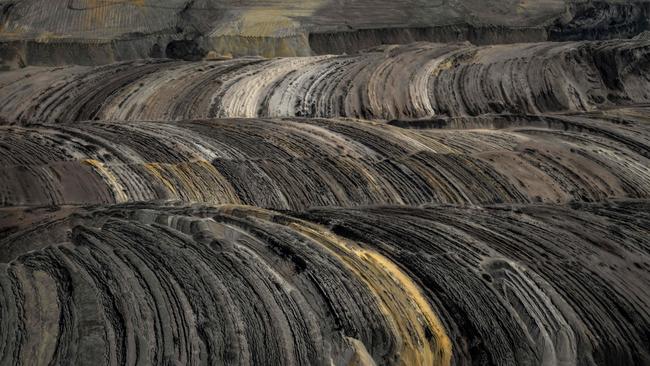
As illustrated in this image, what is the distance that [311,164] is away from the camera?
21.5ft

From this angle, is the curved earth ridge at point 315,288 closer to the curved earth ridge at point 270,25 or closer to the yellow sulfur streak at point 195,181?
the yellow sulfur streak at point 195,181

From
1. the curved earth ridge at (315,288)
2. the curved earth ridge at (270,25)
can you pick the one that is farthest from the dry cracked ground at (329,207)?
the curved earth ridge at (270,25)

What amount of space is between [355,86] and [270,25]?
10.8 feet

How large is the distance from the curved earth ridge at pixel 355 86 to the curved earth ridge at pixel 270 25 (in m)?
1.92

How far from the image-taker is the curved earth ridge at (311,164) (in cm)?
606

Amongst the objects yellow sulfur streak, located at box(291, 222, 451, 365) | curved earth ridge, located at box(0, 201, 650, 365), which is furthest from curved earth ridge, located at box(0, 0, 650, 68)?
yellow sulfur streak, located at box(291, 222, 451, 365)

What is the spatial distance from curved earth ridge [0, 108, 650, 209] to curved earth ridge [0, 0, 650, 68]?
167 inches

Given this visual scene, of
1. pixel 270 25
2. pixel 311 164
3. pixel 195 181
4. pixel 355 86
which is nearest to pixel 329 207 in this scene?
pixel 311 164

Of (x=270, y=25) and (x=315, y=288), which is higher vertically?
(x=270, y=25)

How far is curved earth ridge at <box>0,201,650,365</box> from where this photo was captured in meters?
4.10

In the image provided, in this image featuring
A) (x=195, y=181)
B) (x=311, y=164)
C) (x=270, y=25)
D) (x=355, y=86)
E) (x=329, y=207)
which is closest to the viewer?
(x=329, y=207)

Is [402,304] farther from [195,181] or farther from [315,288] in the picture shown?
[195,181]

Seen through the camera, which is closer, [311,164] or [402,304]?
[402,304]

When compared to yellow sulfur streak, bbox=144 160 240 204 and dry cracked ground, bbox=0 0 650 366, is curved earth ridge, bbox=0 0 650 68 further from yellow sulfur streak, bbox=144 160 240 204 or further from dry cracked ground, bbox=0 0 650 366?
yellow sulfur streak, bbox=144 160 240 204
